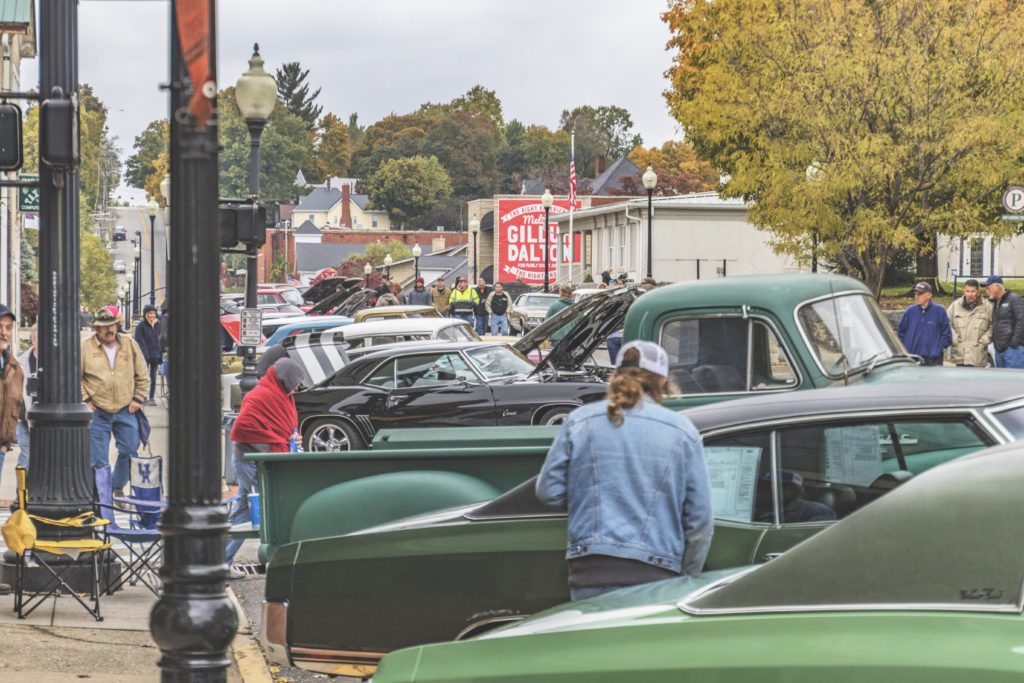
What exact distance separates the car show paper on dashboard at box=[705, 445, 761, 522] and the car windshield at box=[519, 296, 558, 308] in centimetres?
3675

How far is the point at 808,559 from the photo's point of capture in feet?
12.8

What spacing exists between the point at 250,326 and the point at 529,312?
23.1 metres

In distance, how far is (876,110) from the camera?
1216 inches

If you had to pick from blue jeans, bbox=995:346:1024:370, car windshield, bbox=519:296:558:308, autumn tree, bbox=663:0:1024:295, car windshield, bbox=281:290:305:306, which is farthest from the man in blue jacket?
car windshield, bbox=281:290:305:306

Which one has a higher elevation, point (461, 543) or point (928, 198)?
point (928, 198)

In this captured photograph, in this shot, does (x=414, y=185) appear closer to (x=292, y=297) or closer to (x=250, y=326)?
(x=292, y=297)

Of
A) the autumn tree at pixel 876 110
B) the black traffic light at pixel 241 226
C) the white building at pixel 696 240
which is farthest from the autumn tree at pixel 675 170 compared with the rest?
the black traffic light at pixel 241 226

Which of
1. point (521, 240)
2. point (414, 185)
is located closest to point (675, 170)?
point (414, 185)

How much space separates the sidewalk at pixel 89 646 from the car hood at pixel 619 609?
405cm

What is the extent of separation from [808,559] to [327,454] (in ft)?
12.7

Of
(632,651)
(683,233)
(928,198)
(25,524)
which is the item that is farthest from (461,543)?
(683,233)

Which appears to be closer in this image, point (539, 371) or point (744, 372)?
point (744, 372)

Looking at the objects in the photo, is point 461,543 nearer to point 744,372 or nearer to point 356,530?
point 356,530

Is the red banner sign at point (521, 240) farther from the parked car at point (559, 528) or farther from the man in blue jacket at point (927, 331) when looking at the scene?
the parked car at point (559, 528)
